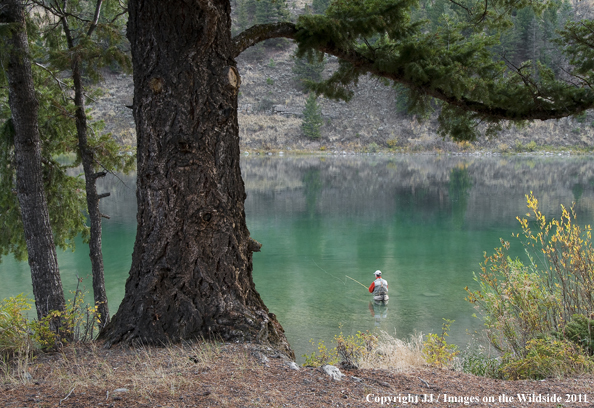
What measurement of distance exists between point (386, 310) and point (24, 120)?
24.8 ft

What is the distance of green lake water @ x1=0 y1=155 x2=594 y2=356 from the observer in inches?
400

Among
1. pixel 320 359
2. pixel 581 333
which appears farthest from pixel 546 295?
pixel 320 359

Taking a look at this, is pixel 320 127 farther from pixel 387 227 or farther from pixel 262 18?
pixel 387 227

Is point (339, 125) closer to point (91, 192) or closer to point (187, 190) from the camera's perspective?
point (91, 192)

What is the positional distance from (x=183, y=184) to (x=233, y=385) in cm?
141

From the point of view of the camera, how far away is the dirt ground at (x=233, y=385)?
2.56m

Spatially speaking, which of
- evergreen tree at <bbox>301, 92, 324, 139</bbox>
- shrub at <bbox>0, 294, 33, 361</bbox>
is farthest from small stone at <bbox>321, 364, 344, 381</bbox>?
evergreen tree at <bbox>301, 92, 324, 139</bbox>

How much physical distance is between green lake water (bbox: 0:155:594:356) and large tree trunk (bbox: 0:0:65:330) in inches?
85.9

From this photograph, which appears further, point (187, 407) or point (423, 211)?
point (423, 211)

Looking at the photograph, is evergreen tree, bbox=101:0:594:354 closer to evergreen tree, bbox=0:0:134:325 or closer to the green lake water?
evergreen tree, bbox=0:0:134:325

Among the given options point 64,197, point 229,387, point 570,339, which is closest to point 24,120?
point 64,197

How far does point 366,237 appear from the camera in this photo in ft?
55.6

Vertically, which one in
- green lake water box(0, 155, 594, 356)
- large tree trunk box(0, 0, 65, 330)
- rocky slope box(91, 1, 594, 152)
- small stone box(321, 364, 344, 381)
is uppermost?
rocky slope box(91, 1, 594, 152)

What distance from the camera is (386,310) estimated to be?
10.2 meters
